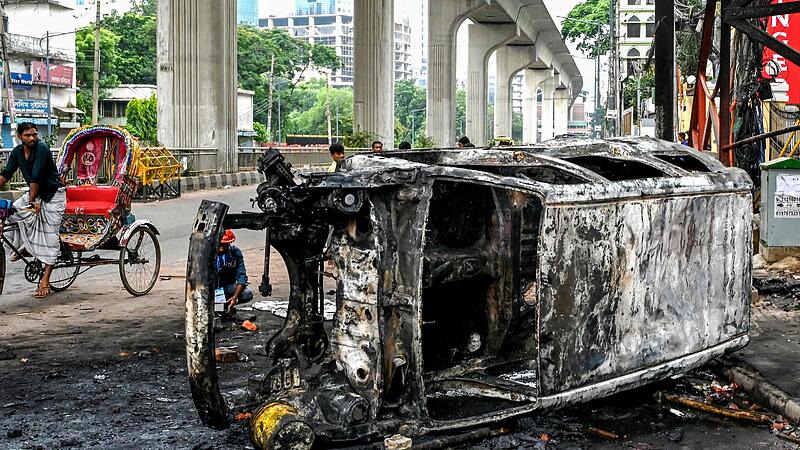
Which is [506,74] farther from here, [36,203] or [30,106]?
[36,203]

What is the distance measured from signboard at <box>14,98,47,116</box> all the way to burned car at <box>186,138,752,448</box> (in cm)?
5796

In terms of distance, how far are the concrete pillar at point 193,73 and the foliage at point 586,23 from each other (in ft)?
143

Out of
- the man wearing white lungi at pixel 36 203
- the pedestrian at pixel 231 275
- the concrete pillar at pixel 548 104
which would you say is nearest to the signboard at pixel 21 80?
the man wearing white lungi at pixel 36 203

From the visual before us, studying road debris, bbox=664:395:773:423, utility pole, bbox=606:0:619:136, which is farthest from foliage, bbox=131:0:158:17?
road debris, bbox=664:395:773:423

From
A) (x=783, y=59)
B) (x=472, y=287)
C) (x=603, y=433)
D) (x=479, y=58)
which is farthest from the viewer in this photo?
(x=479, y=58)

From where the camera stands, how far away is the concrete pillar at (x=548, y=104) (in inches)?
4141

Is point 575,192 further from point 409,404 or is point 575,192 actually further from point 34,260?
point 34,260

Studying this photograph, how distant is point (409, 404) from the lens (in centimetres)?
519

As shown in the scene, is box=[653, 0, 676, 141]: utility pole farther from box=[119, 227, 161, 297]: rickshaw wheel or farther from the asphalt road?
the asphalt road

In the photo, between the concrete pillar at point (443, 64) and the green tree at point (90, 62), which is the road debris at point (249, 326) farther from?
the green tree at point (90, 62)

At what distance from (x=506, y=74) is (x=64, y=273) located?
70.1 metres

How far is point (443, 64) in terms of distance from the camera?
5400 cm

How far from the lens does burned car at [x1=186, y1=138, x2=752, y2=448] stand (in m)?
5.02

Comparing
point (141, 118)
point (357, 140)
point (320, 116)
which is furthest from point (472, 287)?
point (320, 116)
